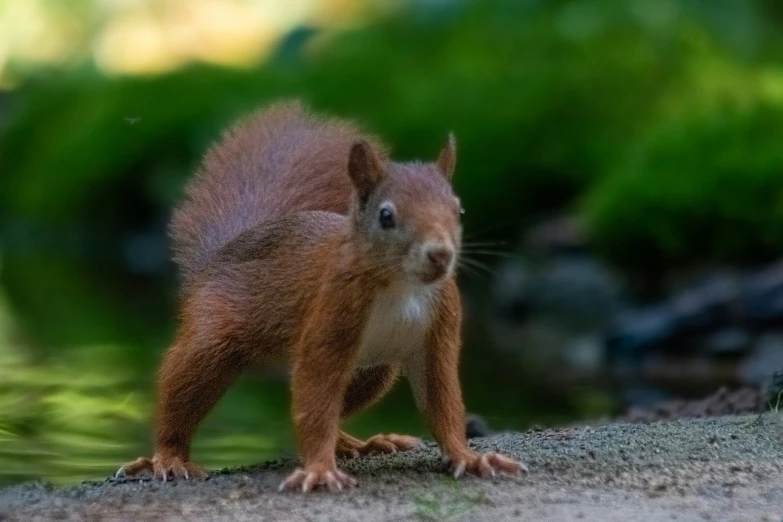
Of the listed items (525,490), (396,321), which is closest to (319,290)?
(396,321)

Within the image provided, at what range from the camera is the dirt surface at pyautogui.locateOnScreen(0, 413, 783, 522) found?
138 inches

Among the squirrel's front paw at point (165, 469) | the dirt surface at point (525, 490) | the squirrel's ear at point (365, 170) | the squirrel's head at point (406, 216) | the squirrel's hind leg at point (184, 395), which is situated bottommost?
the dirt surface at point (525, 490)

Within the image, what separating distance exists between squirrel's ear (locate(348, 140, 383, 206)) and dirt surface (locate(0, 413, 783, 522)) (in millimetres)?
868

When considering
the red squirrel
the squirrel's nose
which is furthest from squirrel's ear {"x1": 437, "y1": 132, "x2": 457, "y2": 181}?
the squirrel's nose

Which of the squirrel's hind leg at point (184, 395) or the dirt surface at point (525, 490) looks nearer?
the dirt surface at point (525, 490)

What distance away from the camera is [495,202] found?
464 inches

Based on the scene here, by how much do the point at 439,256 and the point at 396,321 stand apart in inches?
13.6

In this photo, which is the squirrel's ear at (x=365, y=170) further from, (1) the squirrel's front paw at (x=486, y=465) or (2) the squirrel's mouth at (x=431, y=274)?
(1) the squirrel's front paw at (x=486, y=465)

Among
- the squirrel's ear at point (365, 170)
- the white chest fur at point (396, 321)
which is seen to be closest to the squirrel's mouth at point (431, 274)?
the white chest fur at point (396, 321)

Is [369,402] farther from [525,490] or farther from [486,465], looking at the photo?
[525,490]

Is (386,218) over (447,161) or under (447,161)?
under

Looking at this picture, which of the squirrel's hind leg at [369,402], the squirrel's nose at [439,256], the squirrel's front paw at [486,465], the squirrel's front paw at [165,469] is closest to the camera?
the squirrel's nose at [439,256]

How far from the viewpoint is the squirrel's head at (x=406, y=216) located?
368 cm

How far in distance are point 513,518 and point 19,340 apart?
6864 mm
